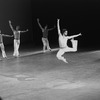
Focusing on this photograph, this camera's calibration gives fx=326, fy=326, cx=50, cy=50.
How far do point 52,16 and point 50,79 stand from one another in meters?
15.3

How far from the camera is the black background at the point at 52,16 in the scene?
23797mm

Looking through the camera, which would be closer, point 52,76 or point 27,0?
point 52,76

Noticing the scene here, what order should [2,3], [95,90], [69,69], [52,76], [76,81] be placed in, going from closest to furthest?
1. [95,90]
2. [76,81]
3. [52,76]
4. [69,69]
5. [2,3]

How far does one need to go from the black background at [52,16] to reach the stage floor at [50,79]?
9.32 metres

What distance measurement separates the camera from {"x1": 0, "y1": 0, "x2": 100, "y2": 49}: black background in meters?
23.8

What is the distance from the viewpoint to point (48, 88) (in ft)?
29.8

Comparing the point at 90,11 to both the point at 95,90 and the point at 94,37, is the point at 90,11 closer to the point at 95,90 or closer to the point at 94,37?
the point at 94,37

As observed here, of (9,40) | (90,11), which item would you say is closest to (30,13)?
(9,40)

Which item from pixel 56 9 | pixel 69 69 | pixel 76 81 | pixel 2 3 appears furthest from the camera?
pixel 56 9

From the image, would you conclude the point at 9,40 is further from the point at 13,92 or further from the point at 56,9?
the point at 13,92

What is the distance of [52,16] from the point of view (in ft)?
83.0

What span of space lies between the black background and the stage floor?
9316 millimetres

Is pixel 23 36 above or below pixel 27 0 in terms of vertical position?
below

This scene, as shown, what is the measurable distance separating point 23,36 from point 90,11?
5630 millimetres
